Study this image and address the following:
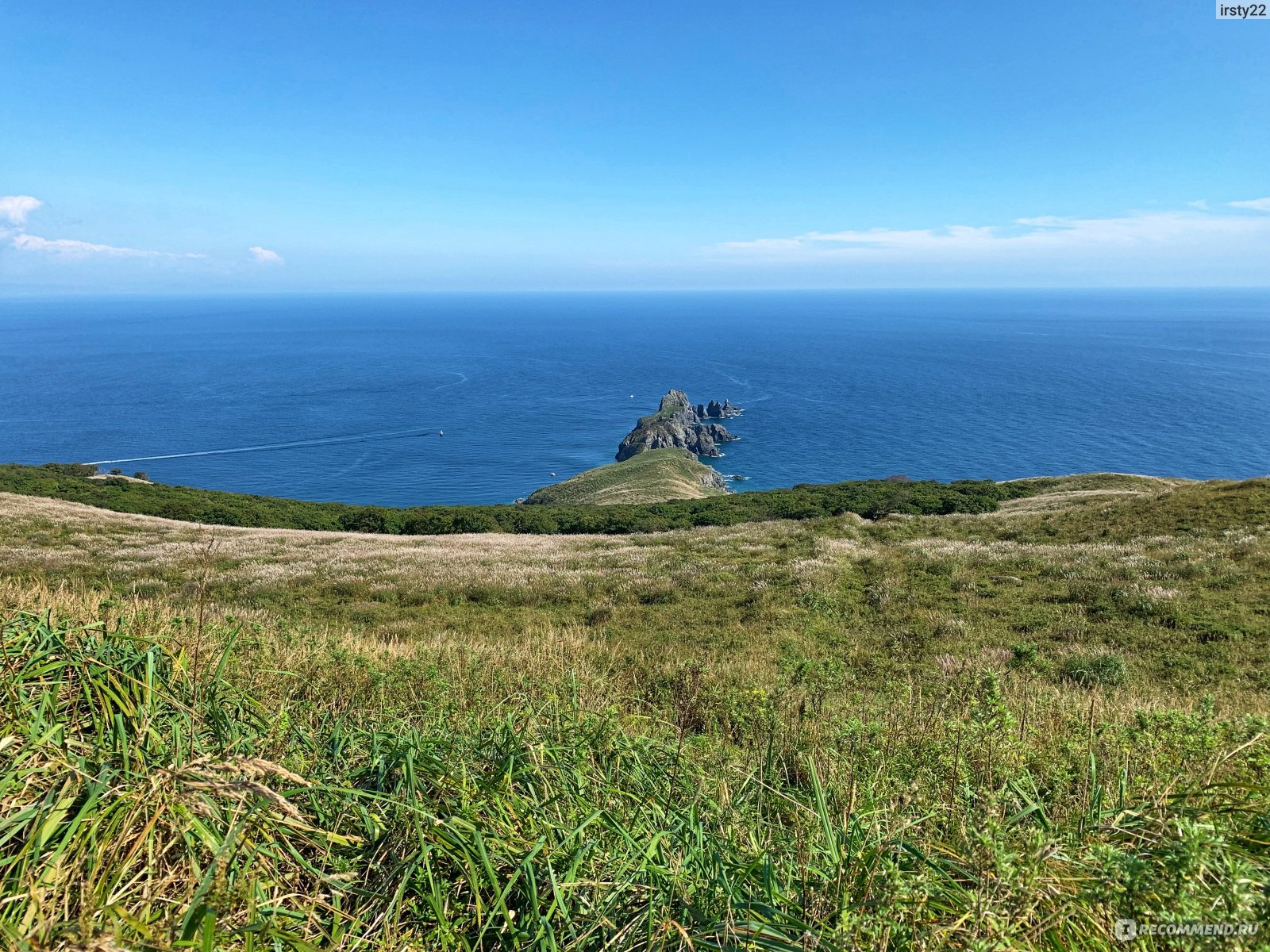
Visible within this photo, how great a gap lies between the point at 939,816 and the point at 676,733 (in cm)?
272

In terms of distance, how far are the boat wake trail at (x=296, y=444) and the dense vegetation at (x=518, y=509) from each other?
90.1m

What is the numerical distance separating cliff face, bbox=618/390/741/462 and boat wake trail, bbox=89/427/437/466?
52.2 metres

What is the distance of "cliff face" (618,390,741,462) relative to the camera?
12888 cm

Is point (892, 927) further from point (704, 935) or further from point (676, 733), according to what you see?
point (676, 733)

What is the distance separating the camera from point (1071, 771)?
17.5 feet

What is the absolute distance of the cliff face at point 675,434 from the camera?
12888 cm

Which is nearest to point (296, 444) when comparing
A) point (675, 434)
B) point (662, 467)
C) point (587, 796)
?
point (675, 434)

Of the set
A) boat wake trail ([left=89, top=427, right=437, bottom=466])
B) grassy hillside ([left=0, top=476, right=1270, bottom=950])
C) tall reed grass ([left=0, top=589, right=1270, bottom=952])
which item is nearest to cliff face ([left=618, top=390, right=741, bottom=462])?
boat wake trail ([left=89, top=427, right=437, bottom=466])

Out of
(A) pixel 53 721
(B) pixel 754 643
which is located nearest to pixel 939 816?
(A) pixel 53 721

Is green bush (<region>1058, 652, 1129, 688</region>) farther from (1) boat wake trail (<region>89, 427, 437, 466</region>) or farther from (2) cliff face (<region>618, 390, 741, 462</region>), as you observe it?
(1) boat wake trail (<region>89, 427, 437, 466</region>)

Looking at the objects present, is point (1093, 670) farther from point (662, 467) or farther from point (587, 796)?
point (662, 467)

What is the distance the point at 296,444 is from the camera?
137625mm

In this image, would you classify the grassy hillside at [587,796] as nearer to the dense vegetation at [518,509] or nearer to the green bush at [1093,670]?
the green bush at [1093,670]

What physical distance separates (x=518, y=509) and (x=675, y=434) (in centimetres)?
8731
